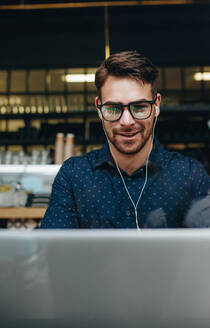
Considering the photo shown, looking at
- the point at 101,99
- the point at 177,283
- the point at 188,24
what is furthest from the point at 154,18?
the point at 177,283

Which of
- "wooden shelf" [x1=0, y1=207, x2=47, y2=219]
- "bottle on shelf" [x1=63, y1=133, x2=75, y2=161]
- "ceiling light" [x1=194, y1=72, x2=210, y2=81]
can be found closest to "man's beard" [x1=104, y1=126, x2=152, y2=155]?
"wooden shelf" [x1=0, y1=207, x2=47, y2=219]

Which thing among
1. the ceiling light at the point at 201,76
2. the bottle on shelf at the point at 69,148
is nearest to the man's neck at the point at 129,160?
the bottle on shelf at the point at 69,148

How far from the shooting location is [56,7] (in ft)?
9.50

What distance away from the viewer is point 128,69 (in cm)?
97

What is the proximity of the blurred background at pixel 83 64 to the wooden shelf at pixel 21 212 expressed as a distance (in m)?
0.90

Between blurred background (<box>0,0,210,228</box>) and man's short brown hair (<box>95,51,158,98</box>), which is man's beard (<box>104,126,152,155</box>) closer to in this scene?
man's short brown hair (<box>95,51,158,98</box>)

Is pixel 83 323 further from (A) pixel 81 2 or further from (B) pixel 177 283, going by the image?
(A) pixel 81 2

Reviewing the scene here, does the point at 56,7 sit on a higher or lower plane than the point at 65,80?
higher

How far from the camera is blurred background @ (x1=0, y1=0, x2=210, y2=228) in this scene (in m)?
3.12

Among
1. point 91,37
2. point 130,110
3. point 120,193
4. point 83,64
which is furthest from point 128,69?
point 91,37

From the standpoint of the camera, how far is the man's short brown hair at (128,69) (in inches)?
38.3

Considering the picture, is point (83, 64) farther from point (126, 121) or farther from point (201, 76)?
point (126, 121)

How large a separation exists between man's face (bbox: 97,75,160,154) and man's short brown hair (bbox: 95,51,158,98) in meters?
0.02

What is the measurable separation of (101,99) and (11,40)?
3163mm
